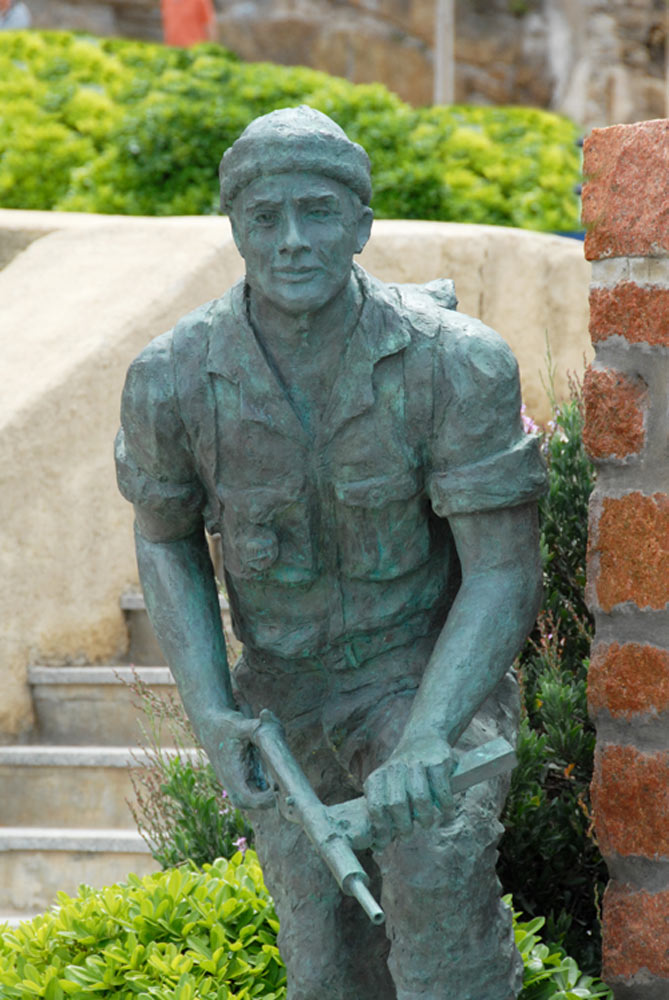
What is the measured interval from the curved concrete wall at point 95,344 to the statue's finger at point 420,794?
8.84 feet

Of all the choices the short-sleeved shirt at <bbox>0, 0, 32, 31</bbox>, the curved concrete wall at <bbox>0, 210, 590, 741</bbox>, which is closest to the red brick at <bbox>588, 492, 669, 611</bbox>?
the curved concrete wall at <bbox>0, 210, 590, 741</bbox>

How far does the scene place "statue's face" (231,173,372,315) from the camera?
95.3 inches

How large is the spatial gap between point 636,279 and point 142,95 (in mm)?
6696

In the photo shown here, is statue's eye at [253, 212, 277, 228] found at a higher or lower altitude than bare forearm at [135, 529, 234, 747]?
higher

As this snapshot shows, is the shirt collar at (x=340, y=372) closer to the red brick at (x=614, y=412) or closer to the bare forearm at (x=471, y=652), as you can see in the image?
the bare forearm at (x=471, y=652)

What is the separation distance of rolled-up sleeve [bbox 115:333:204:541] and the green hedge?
5.10 m

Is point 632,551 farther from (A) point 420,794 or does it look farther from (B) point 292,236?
(B) point 292,236

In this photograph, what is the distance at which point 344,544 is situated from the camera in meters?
2.65

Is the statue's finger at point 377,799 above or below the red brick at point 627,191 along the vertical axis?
below

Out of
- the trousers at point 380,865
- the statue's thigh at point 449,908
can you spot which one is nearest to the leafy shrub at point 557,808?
the trousers at point 380,865

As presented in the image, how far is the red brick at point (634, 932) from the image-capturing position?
3.24 meters

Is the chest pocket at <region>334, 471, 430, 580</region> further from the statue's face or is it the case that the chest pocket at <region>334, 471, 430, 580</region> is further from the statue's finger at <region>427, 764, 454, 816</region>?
the statue's finger at <region>427, 764, 454, 816</region>

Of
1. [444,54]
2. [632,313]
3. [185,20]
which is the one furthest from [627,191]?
[185,20]

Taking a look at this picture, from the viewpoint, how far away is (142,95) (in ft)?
30.3
